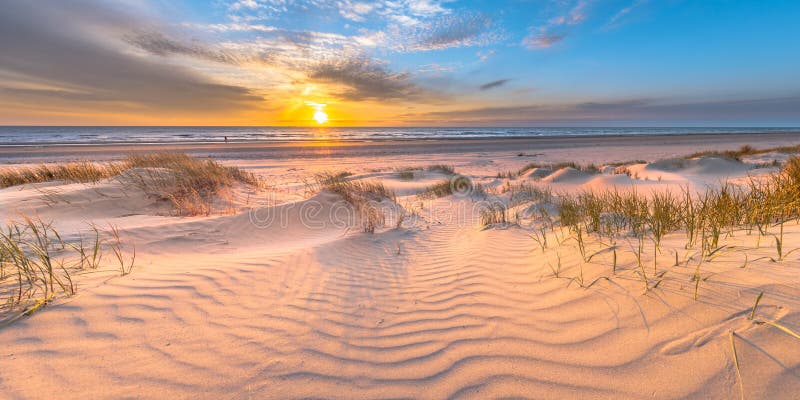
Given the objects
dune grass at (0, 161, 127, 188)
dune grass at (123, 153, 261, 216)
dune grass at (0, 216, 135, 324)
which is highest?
dune grass at (0, 161, 127, 188)

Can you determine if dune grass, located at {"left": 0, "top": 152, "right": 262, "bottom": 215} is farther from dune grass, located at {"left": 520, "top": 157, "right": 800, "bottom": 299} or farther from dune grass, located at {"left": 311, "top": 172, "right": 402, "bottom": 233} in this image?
dune grass, located at {"left": 520, "top": 157, "right": 800, "bottom": 299}

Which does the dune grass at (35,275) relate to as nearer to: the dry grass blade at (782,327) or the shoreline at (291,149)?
the dry grass blade at (782,327)

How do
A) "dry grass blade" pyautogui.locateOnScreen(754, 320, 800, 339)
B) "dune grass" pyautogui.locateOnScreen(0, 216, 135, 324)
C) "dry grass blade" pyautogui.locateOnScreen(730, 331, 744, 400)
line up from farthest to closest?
1. "dune grass" pyautogui.locateOnScreen(0, 216, 135, 324)
2. "dry grass blade" pyautogui.locateOnScreen(754, 320, 800, 339)
3. "dry grass blade" pyautogui.locateOnScreen(730, 331, 744, 400)

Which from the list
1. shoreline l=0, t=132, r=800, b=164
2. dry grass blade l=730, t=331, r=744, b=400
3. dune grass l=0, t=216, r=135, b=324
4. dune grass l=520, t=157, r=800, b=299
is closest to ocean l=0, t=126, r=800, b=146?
shoreline l=0, t=132, r=800, b=164

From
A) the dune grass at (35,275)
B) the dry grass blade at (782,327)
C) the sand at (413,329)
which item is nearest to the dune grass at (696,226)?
the sand at (413,329)

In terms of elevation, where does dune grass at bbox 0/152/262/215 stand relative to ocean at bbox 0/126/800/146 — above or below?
below

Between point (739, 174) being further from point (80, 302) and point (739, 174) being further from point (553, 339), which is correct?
point (80, 302)

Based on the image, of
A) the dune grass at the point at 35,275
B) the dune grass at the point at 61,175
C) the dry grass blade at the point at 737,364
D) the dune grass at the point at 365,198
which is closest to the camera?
the dry grass blade at the point at 737,364

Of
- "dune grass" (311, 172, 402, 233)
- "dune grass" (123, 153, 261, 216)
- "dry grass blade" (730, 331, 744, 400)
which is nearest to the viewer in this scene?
"dry grass blade" (730, 331, 744, 400)

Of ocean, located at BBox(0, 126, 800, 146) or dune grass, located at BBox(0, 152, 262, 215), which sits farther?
ocean, located at BBox(0, 126, 800, 146)

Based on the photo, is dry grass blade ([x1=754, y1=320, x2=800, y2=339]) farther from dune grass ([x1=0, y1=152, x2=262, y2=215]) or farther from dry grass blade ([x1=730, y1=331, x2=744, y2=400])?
dune grass ([x1=0, y1=152, x2=262, y2=215])

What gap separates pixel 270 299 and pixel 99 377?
118 cm

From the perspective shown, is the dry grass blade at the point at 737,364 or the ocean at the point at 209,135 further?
the ocean at the point at 209,135

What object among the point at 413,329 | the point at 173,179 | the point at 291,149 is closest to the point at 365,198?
the point at 173,179
